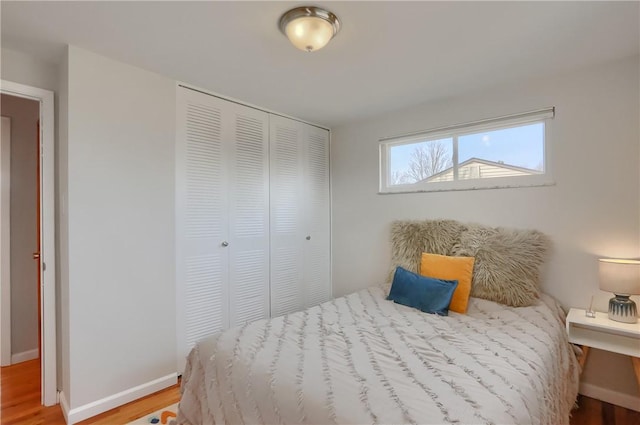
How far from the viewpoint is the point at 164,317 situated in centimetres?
238

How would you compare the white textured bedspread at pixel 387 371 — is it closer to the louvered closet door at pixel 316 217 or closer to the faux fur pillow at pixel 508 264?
the faux fur pillow at pixel 508 264

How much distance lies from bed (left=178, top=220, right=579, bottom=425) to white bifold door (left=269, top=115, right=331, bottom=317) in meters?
1.15

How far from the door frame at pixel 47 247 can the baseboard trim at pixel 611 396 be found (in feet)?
12.0

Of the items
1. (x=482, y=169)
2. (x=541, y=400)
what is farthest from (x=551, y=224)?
(x=541, y=400)

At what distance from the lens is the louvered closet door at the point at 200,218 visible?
8.27 ft

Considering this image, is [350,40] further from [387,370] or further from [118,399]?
[118,399]

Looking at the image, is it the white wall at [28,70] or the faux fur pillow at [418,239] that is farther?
the faux fur pillow at [418,239]

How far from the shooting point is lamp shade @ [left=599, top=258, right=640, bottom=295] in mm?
1900

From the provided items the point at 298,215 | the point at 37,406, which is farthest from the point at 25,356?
the point at 298,215

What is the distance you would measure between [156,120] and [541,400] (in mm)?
2767

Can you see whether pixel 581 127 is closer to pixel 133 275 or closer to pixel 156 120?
pixel 156 120

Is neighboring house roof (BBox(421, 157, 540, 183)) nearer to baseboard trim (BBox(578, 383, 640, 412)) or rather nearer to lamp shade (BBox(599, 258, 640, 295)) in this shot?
lamp shade (BBox(599, 258, 640, 295))

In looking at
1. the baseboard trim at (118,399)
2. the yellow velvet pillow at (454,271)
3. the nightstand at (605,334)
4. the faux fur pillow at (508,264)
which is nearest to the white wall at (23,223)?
the baseboard trim at (118,399)

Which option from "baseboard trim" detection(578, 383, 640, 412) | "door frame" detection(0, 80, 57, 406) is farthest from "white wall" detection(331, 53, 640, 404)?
"door frame" detection(0, 80, 57, 406)
